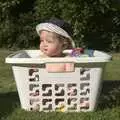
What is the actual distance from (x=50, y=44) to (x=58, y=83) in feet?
0.99

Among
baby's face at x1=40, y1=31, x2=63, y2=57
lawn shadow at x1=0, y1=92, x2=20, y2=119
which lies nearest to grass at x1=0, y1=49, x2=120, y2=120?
lawn shadow at x1=0, y1=92, x2=20, y2=119

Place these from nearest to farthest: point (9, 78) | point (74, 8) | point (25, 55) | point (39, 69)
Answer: point (39, 69) < point (25, 55) < point (9, 78) < point (74, 8)

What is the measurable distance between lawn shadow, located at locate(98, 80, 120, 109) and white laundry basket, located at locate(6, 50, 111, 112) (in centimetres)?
28

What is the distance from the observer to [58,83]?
3.41 meters

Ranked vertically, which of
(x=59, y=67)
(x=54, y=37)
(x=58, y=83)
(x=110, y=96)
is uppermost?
(x=54, y=37)

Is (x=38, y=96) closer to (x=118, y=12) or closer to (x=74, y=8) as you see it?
(x=74, y=8)

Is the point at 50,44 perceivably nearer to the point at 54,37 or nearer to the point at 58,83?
the point at 54,37

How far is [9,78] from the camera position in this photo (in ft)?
16.2

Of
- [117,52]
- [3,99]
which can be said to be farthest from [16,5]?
[3,99]

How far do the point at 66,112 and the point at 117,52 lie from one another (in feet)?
14.2

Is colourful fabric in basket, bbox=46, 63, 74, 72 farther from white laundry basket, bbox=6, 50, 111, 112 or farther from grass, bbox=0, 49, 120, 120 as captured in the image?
grass, bbox=0, 49, 120, 120

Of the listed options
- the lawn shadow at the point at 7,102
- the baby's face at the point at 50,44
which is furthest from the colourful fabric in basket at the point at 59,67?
the lawn shadow at the point at 7,102

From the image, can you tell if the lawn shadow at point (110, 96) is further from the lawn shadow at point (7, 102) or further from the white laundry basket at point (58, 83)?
the lawn shadow at point (7, 102)

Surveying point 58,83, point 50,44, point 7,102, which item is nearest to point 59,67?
point 58,83
